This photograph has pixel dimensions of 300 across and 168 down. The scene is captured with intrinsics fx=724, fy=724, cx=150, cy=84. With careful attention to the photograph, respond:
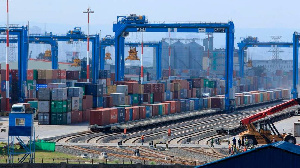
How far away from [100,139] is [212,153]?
46.4ft

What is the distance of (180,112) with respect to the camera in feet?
331

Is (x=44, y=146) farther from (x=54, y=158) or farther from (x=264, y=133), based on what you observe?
(x=264, y=133)

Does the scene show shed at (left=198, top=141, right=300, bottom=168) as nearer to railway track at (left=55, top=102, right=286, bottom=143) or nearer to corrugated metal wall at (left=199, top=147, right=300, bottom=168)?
corrugated metal wall at (left=199, top=147, right=300, bottom=168)

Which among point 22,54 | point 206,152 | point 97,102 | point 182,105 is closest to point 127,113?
point 97,102

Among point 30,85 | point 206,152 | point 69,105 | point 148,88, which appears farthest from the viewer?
point 148,88

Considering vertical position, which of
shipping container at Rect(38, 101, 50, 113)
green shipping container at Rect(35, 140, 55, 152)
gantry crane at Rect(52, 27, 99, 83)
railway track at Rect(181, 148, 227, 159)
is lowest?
railway track at Rect(181, 148, 227, 159)

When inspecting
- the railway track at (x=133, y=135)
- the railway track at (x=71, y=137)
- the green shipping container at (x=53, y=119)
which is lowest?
the railway track at (x=133, y=135)

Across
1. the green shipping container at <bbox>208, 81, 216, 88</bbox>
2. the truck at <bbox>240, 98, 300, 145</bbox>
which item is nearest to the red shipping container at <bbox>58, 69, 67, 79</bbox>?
the green shipping container at <bbox>208, 81, 216, 88</bbox>

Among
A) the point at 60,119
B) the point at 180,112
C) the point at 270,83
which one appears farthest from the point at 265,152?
the point at 270,83

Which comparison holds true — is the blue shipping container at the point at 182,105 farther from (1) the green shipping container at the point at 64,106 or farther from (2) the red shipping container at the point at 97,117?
(2) the red shipping container at the point at 97,117

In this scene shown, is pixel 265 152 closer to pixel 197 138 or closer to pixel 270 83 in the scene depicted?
pixel 197 138

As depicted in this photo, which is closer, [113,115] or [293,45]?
[113,115]

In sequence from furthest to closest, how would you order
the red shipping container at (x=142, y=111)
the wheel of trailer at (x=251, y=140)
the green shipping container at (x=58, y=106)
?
the red shipping container at (x=142, y=111) < the green shipping container at (x=58, y=106) < the wheel of trailer at (x=251, y=140)

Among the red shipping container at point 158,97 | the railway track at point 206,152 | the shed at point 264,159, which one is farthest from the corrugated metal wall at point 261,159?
the red shipping container at point 158,97
